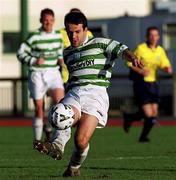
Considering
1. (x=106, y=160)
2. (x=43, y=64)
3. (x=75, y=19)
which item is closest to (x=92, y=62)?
(x=75, y=19)

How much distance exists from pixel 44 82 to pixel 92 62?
237 inches

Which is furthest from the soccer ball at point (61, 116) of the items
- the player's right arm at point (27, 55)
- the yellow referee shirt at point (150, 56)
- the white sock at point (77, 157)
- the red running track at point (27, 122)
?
the red running track at point (27, 122)

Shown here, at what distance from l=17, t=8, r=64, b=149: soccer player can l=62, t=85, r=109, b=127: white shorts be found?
19.5ft

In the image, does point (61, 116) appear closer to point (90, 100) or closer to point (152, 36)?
point (90, 100)

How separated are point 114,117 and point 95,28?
12.3ft

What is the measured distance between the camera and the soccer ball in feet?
34.2

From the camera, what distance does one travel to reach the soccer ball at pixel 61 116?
1041 centimetres

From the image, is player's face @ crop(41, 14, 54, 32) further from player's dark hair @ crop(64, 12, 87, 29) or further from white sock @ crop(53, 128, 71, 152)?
white sock @ crop(53, 128, 71, 152)

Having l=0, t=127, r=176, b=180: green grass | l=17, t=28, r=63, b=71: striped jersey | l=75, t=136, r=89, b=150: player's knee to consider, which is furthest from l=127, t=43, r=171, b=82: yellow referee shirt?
l=75, t=136, r=89, b=150: player's knee

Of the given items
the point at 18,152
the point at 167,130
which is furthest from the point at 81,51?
the point at 167,130

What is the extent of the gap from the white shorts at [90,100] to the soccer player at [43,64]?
234 inches

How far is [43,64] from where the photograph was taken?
17.0m

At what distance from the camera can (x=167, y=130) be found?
894 inches

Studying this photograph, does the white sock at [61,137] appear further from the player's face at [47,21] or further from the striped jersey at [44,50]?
the striped jersey at [44,50]
